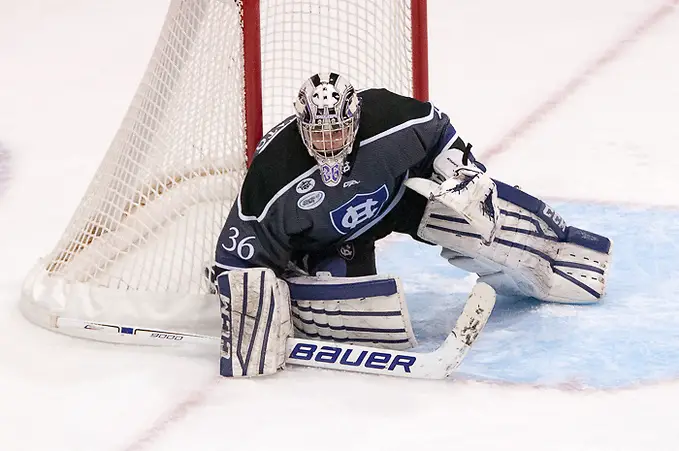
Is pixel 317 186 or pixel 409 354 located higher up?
pixel 317 186

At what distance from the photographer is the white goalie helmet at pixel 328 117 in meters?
2.83

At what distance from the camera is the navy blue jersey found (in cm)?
297

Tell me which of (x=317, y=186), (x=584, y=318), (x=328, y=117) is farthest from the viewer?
(x=584, y=318)

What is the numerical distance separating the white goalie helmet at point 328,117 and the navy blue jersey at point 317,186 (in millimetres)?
68

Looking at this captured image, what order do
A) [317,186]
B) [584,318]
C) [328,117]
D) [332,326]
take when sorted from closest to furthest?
[328,117] → [317,186] → [332,326] → [584,318]

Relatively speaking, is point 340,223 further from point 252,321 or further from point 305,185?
point 252,321

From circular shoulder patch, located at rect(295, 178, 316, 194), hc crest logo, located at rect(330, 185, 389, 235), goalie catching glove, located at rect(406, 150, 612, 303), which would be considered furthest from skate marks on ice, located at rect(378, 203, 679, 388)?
circular shoulder patch, located at rect(295, 178, 316, 194)

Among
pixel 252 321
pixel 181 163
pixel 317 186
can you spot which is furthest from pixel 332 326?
pixel 181 163

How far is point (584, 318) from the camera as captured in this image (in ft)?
Answer: 10.6

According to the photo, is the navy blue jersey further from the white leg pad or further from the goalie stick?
the goalie stick

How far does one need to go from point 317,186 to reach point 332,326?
37 centimetres

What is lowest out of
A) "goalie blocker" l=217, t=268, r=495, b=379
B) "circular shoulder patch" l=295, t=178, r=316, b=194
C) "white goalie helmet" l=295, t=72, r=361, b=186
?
"goalie blocker" l=217, t=268, r=495, b=379

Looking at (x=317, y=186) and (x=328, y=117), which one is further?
(x=317, y=186)

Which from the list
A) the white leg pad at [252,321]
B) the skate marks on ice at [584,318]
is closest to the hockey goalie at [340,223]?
the white leg pad at [252,321]
